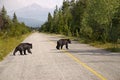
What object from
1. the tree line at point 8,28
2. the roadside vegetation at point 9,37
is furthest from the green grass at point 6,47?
the tree line at point 8,28

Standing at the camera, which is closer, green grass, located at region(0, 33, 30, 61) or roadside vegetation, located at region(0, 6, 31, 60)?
green grass, located at region(0, 33, 30, 61)

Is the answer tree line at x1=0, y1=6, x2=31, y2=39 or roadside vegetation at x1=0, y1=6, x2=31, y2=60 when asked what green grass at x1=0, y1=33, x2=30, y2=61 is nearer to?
roadside vegetation at x1=0, y1=6, x2=31, y2=60

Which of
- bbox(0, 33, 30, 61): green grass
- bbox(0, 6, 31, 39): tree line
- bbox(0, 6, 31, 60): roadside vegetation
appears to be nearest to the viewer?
bbox(0, 33, 30, 61): green grass

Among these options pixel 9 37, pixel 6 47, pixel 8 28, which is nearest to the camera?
pixel 6 47

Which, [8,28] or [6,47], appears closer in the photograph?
[6,47]

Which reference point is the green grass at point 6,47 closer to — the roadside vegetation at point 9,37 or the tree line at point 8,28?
the roadside vegetation at point 9,37

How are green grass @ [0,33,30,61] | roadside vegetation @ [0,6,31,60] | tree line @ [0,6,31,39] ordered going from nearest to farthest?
green grass @ [0,33,30,61] < roadside vegetation @ [0,6,31,60] < tree line @ [0,6,31,39]

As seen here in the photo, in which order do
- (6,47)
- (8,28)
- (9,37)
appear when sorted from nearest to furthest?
(6,47) < (9,37) < (8,28)

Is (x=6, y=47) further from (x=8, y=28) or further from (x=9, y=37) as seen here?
(x=8, y=28)

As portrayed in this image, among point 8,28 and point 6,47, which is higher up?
point 6,47

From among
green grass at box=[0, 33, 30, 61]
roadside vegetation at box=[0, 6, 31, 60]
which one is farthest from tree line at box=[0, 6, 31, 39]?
green grass at box=[0, 33, 30, 61]

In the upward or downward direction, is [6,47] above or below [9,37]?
above

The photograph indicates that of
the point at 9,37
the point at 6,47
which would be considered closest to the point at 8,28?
the point at 9,37

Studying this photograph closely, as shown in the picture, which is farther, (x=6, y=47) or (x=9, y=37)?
(x=9, y=37)
